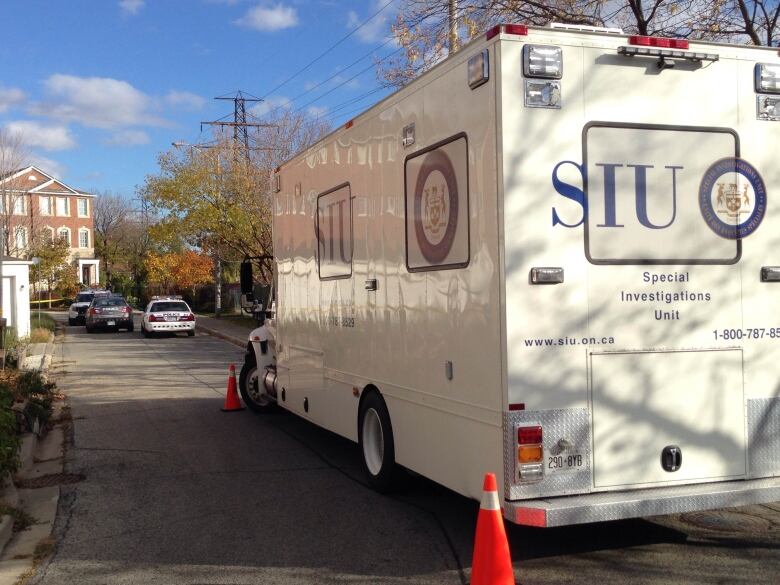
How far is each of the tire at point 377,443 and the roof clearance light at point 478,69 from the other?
2.86 m

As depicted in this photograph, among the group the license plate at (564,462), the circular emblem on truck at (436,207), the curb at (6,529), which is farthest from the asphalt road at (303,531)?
the circular emblem on truck at (436,207)

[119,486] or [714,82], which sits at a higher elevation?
[714,82]

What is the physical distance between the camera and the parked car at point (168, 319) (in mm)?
31484

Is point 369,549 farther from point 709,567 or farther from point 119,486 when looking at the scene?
point 119,486

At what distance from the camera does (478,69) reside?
17.2 feet

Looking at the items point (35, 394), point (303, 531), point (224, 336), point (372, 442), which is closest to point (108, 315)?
point (224, 336)

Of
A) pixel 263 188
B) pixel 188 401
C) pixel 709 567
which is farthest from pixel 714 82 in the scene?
pixel 263 188

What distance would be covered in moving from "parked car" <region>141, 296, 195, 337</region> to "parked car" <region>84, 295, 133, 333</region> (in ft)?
12.1

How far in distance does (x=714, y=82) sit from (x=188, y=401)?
34.0 feet

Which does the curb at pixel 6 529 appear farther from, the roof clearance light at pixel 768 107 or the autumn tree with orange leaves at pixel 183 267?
the autumn tree with orange leaves at pixel 183 267

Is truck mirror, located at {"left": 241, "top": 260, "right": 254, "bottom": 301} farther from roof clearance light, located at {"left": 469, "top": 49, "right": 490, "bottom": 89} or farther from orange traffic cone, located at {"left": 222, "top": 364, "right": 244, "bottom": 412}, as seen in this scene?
roof clearance light, located at {"left": 469, "top": 49, "right": 490, "bottom": 89}

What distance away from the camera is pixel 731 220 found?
5.57 m

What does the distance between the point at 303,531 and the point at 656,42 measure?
4294 millimetres

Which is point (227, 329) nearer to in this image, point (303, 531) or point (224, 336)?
point (224, 336)
